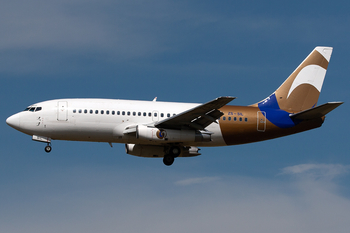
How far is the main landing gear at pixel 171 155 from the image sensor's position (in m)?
41.9

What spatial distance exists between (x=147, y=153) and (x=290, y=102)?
13.7 meters

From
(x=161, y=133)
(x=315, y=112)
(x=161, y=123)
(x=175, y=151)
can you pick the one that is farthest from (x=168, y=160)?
(x=315, y=112)

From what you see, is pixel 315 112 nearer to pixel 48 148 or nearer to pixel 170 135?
pixel 170 135

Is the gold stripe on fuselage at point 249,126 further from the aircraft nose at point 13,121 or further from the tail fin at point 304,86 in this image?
the aircraft nose at point 13,121

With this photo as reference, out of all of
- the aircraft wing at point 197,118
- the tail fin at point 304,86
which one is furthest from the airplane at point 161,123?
the tail fin at point 304,86

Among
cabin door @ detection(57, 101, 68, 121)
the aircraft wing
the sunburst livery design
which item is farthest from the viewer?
cabin door @ detection(57, 101, 68, 121)

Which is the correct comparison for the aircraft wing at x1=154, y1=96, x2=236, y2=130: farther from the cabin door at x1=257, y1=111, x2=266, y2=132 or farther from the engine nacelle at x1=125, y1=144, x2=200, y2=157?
the cabin door at x1=257, y1=111, x2=266, y2=132

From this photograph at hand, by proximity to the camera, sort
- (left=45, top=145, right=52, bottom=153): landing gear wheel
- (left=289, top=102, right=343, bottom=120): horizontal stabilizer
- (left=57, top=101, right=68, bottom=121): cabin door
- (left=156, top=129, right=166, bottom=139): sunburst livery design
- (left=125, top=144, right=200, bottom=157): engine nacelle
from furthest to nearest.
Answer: (left=125, top=144, right=200, bottom=157): engine nacelle < (left=45, top=145, right=52, bottom=153): landing gear wheel < (left=57, top=101, right=68, bottom=121): cabin door < (left=156, top=129, right=166, bottom=139): sunburst livery design < (left=289, top=102, right=343, bottom=120): horizontal stabilizer

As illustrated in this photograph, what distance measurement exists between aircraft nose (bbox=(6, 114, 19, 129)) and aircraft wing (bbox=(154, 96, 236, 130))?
37.9 ft

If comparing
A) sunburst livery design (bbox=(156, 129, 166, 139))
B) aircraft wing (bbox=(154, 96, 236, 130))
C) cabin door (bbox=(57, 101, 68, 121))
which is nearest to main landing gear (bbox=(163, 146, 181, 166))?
aircraft wing (bbox=(154, 96, 236, 130))

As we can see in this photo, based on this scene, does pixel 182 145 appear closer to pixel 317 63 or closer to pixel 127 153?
pixel 127 153

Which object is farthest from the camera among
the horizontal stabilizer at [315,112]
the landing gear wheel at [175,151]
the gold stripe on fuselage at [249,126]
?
the landing gear wheel at [175,151]

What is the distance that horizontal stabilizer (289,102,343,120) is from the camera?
38850 mm

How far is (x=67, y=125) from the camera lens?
39438 millimetres
